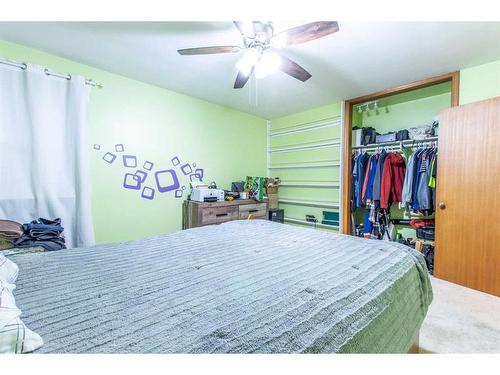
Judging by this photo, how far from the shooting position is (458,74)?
2.35m

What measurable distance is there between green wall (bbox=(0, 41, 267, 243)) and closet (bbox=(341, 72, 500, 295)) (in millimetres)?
2094

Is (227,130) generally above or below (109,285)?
above

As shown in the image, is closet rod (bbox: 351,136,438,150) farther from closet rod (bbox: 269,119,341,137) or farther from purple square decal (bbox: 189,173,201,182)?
purple square decal (bbox: 189,173,201,182)

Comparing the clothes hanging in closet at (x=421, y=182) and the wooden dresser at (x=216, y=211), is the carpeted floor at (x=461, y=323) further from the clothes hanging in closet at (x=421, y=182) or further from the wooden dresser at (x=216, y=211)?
the wooden dresser at (x=216, y=211)

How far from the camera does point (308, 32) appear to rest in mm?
1424

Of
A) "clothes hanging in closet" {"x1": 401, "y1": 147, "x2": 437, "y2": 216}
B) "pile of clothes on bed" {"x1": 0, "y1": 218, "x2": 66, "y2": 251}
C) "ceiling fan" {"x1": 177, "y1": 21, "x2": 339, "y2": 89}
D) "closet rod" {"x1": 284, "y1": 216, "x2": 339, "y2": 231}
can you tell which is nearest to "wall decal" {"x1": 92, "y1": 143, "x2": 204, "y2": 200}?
"pile of clothes on bed" {"x1": 0, "y1": 218, "x2": 66, "y2": 251}

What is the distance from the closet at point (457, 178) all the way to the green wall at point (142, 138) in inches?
82.4

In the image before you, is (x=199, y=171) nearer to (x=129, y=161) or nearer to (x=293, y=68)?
(x=129, y=161)

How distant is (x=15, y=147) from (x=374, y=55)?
3.28 metres

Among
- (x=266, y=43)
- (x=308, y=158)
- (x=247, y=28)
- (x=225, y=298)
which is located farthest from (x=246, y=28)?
(x=308, y=158)

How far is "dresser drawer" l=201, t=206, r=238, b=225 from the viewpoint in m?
2.91
